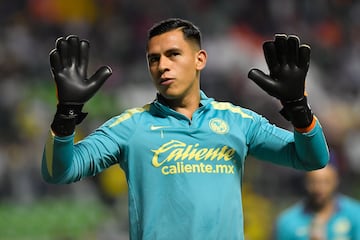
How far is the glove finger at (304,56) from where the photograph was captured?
13.5 ft

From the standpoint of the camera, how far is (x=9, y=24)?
36.3 ft

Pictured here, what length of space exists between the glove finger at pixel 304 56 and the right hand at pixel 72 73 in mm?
868

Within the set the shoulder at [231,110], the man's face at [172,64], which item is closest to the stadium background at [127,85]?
the shoulder at [231,110]

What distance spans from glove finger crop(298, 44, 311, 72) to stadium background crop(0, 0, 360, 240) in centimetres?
569

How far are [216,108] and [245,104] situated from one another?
617 centimetres

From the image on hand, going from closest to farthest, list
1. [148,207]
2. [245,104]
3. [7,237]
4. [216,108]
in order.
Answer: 1. [148,207]
2. [216,108]
3. [7,237]
4. [245,104]

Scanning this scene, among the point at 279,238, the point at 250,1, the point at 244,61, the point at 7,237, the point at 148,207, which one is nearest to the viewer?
the point at 148,207

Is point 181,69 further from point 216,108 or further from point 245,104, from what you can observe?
point 245,104

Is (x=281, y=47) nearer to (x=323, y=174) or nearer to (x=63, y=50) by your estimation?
(x=63, y=50)

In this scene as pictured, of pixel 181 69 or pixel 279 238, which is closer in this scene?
pixel 181 69

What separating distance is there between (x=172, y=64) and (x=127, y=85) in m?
6.60

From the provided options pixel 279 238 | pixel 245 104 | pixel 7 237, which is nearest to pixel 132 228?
pixel 279 238

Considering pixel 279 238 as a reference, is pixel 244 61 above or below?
above

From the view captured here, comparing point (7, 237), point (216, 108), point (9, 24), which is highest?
point (9, 24)
